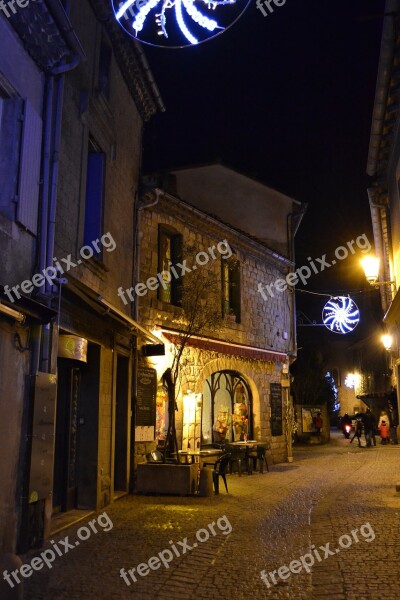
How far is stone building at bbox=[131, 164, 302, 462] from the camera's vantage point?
12.8 metres

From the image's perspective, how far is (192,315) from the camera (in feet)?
39.6

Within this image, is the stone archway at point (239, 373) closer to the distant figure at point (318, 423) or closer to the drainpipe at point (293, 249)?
the drainpipe at point (293, 249)

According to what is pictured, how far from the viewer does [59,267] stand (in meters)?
7.97

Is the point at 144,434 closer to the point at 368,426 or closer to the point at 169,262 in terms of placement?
the point at 169,262

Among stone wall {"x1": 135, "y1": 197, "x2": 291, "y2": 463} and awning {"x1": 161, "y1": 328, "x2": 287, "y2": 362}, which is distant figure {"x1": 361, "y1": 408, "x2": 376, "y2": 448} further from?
awning {"x1": 161, "y1": 328, "x2": 287, "y2": 362}

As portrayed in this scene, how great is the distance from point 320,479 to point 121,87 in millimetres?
9971

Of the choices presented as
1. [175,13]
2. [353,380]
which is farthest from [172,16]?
[353,380]

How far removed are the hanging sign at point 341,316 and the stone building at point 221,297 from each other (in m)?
1.74

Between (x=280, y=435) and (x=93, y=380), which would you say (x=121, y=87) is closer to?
(x=93, y=380)

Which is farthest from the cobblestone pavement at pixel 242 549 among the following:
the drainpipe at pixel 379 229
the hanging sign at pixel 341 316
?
the drainpipe at pixel 379 229


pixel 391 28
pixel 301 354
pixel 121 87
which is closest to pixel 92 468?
pixel 121 87

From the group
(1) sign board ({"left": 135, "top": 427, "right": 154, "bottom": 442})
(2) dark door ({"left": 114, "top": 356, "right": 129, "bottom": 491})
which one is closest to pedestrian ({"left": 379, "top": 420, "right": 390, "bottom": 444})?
(1) sign board ({"left": 135, "top": 427, "right": 154, "bottom": 442})

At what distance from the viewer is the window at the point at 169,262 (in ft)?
43.0

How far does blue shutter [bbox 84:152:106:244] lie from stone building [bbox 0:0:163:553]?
0.02m
